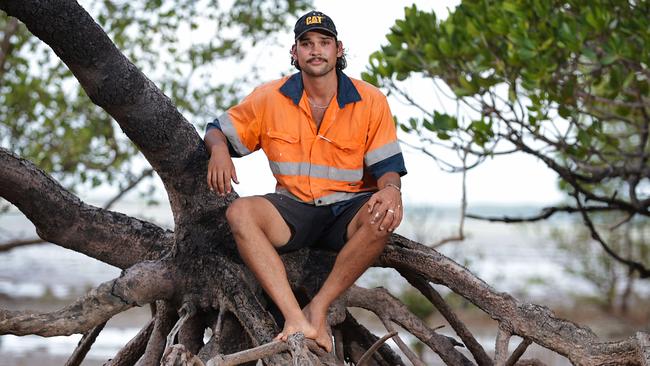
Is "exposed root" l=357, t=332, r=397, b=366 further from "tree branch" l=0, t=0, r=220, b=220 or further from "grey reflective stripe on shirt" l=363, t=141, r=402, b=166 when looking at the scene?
"tree branch" l=0, t=0, r=220, b=220

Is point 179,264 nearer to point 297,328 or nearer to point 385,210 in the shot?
point 297,328

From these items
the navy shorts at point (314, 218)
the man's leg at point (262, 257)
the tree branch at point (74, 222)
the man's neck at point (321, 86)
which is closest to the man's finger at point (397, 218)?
the navy shorts at point (314, 218)

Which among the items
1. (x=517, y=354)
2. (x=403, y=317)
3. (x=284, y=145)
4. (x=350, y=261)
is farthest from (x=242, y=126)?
(x=517, y=354)

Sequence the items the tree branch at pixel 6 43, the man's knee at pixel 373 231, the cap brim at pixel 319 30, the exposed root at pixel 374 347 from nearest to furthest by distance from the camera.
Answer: the man's knee at pixel 373 231 → the cap brim at pixel 319 30 → the exposed root at pixel 374 347 → the tree branch at pixel 6 43

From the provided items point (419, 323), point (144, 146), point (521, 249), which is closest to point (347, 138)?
point (144, 146)

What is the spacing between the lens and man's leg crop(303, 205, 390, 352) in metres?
3.50

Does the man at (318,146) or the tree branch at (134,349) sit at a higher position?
the man at (318,146)

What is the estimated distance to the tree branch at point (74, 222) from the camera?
374cm

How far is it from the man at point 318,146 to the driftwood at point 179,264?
0.23m

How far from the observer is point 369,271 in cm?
1301

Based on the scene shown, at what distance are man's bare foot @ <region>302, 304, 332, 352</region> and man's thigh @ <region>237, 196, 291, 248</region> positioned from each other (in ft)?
0.92

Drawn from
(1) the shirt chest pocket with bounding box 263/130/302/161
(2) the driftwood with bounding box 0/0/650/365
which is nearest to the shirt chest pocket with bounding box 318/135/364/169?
(1) the shirt chest pocket with bounding box 263/130/302/161

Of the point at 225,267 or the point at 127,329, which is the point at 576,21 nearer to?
the point at 225,267

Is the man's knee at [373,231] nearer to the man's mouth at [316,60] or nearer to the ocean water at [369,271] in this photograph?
the man's mouth at [316,60]
